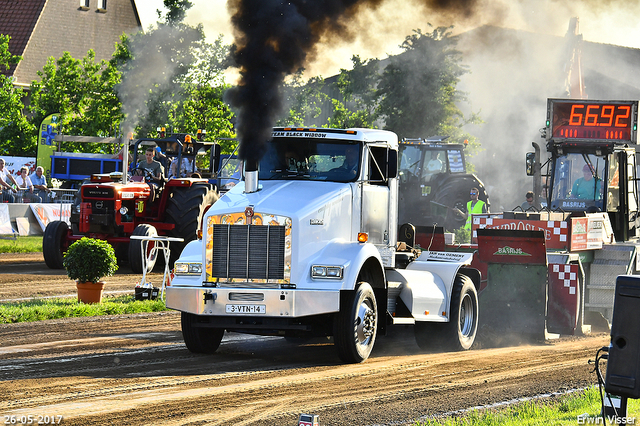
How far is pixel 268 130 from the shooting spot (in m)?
10.5

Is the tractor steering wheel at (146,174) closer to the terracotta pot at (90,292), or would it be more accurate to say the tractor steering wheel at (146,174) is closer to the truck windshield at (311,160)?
the terracotta pot at (90,292)

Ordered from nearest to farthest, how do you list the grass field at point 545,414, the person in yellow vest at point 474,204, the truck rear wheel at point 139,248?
the grass field at point 545,414 → the truck rear wheel at point 139,248 → the person in yellow vest at point 474,204

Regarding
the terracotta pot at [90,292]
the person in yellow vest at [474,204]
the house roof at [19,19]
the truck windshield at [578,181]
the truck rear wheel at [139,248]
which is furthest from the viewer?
the house roof at [19,19]

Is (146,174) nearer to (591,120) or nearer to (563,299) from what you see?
(591,120)

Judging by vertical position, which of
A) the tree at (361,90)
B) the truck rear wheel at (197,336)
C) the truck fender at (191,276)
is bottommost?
the truck rear wheel at (197,336)

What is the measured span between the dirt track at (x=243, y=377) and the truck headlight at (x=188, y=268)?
0.95 meters

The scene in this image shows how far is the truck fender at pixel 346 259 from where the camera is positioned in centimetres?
935

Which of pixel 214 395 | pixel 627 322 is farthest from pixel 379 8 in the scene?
pixel 627 322

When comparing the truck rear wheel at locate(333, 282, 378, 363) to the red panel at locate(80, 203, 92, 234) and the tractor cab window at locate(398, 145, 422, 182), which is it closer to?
the red panel at locate(80, 203, 92, 234)

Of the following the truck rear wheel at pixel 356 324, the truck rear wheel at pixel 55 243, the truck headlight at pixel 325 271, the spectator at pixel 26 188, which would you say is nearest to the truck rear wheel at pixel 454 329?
the truck rear wheel at pixel 356 324

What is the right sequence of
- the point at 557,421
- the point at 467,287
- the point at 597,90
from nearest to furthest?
1. the point at 557,421
2. the point at 467,287
3. the point at 597,90

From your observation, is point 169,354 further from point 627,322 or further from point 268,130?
point 627,322

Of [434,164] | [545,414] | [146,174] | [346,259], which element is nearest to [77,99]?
[434,164]

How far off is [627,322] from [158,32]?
87.9 feet
